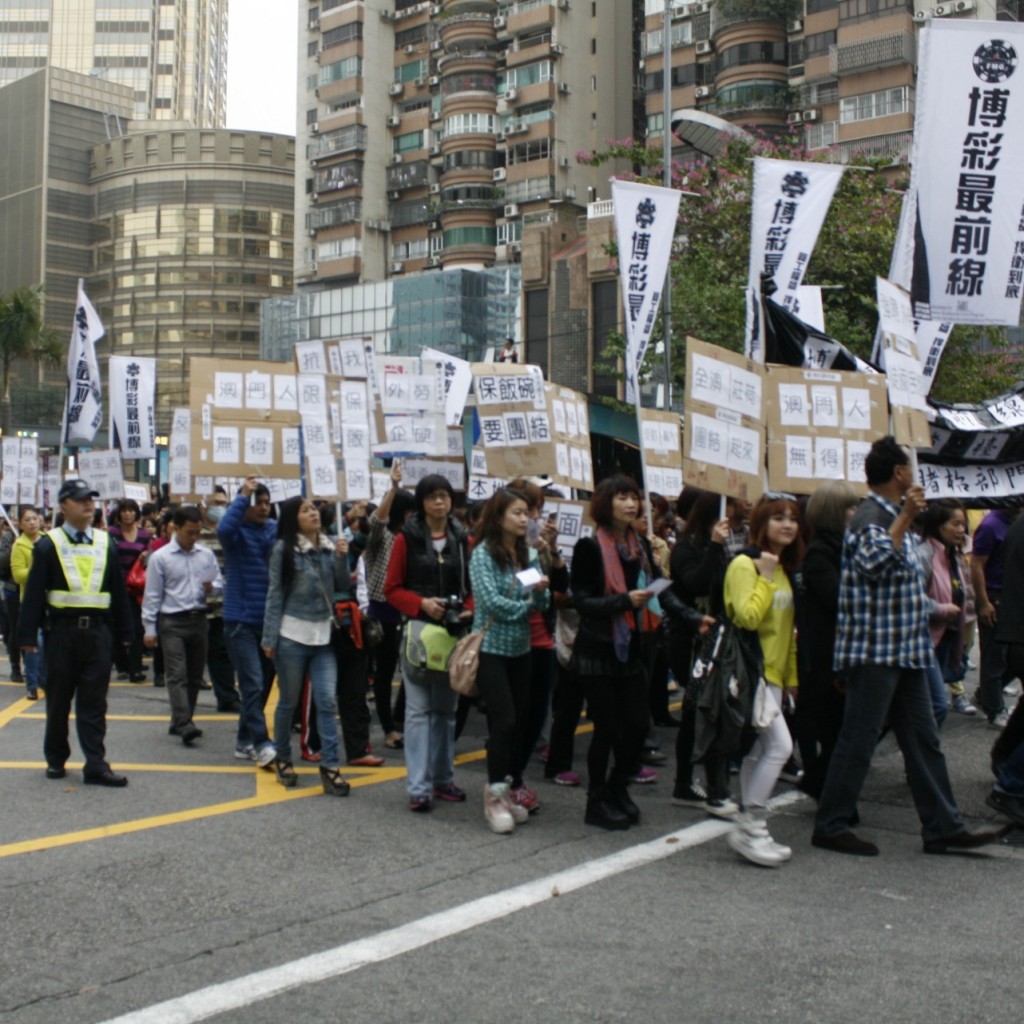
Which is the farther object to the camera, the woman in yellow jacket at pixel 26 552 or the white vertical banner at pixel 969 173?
the woman in yellow jacket at pixel 26 552

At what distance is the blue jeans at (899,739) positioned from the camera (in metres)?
6.15

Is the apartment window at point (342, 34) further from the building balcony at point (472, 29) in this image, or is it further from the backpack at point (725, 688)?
the backpack at point (725, 688)

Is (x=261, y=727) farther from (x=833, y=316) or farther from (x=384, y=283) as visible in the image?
(x=384, y=283)

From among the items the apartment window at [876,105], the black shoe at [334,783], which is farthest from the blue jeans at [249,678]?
the apartment window at [876,105]

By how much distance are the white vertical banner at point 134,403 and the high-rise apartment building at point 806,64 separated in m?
27.6

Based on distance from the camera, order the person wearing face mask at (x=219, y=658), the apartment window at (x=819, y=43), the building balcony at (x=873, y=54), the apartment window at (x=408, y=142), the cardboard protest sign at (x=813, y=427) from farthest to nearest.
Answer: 1. the apartment window at (x=408, y=142)
2. the apartment window at (x=819, y=43)
3. the building balcony at (x=873, y=54)
4. the person wearing face mask at (x=219, y=658)
5. the cardboard protest sign at (x=813, y=427)

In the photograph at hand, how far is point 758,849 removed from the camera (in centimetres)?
604

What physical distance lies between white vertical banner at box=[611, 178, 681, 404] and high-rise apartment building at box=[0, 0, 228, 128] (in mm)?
133181

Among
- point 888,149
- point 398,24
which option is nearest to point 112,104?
A: point 398,24

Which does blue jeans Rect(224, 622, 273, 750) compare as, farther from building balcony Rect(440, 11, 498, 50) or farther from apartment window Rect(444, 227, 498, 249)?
building balcony Rect(440, 11, 498, 50)

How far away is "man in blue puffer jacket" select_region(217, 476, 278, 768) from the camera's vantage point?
28.5 ft

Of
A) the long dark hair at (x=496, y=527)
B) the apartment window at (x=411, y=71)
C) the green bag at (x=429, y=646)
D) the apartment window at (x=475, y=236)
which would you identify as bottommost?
the green bag at (x=429, y=646)

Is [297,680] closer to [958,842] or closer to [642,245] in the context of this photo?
[958,842]

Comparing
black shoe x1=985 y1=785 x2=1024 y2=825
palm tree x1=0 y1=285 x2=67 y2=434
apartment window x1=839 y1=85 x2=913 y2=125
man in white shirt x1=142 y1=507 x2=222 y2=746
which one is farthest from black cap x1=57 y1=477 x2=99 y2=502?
palm tree x1=0 y1=285 x2=67 y2=434
